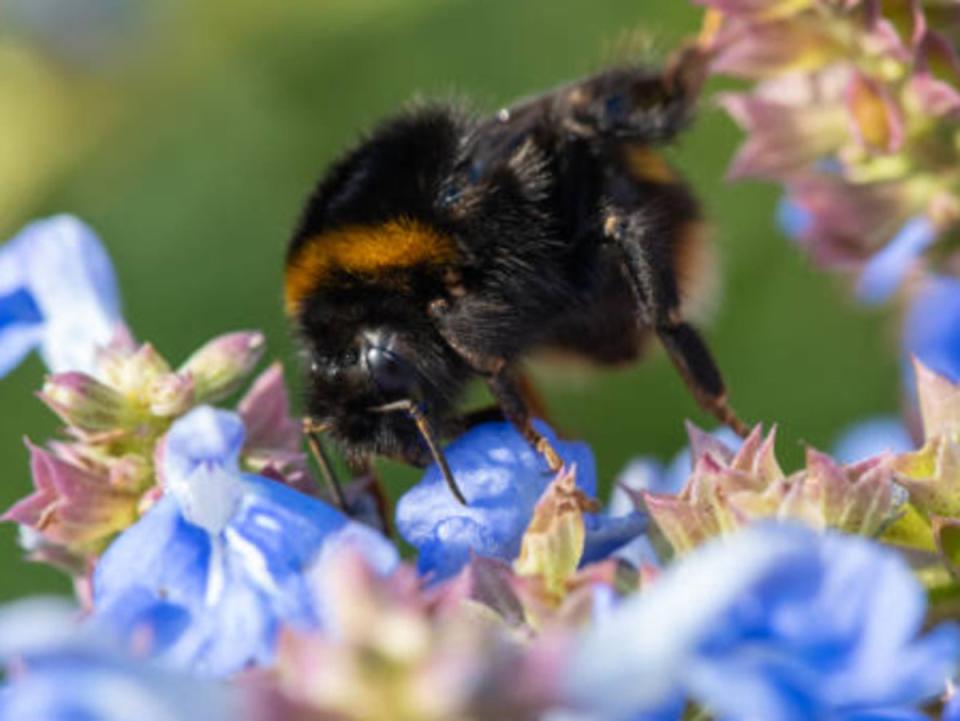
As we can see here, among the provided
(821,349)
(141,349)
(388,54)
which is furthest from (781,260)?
(141,349)

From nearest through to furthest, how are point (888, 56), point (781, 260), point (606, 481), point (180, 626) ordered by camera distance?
1. point (180, 626)
2. point (888, 56)
3. point (606, 481)
4. point (781, 260)

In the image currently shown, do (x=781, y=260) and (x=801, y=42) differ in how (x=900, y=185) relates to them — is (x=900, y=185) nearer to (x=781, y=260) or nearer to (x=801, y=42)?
(x=801, y=42)

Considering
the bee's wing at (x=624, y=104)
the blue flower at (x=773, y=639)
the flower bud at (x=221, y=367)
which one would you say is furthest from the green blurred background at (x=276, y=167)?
the blue flower at (x=773, y=639)

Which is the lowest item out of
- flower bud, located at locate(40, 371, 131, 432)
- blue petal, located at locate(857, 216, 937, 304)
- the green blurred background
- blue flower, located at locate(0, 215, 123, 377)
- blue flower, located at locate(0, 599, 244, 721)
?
blue flower, located at locate(0, 599, 244, 721)

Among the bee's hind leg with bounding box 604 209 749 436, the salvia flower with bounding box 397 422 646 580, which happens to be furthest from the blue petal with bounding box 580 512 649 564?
the bee's hind leg with bounding box 604 209 749 436

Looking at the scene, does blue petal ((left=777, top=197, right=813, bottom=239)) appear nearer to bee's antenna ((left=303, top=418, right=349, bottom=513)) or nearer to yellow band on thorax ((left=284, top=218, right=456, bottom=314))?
yellow band on thorax ((left=284, top=218, right=456, bottom=314))

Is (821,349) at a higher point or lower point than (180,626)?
higher

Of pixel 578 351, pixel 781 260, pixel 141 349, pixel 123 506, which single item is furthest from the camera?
pixel 781 260
